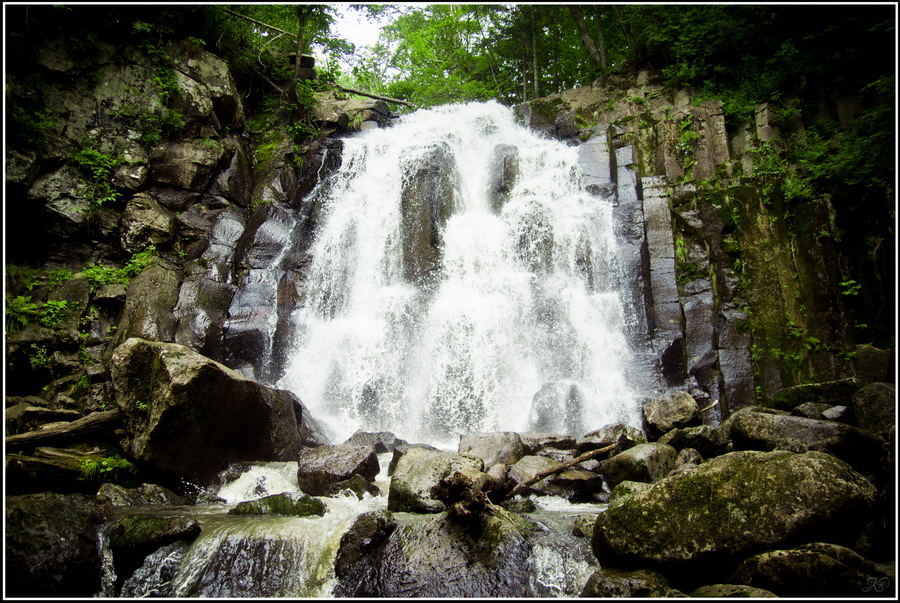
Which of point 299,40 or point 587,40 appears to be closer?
point 299,40

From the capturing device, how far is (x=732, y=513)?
3.59 m

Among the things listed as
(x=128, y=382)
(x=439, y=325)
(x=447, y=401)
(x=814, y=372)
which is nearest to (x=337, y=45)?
(x=439, y=325)

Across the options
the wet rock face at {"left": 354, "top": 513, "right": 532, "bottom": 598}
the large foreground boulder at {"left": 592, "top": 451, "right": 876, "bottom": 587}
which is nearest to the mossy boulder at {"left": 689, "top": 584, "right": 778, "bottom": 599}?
the large foreground boulder at {"left": 592, "top": 451, "right": 876, "bottom": 587}

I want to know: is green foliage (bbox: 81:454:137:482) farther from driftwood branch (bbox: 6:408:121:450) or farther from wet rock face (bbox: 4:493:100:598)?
wet rock face (bbox: 4:493:100:598)

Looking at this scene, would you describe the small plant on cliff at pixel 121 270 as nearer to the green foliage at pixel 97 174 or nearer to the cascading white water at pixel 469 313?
the green foliage at pixel 97 174

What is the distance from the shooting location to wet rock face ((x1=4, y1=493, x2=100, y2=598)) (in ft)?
12.8

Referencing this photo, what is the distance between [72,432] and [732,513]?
7765 mm

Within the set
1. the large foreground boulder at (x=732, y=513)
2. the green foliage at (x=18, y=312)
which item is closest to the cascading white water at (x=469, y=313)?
the green foliage at (x=18, y=312)

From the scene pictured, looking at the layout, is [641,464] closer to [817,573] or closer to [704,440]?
[704,440]

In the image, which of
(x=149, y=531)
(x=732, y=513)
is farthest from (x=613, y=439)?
(x=149, y=531)

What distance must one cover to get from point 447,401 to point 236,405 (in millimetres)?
4682

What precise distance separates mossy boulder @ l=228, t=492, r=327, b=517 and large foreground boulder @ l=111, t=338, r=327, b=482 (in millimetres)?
1565

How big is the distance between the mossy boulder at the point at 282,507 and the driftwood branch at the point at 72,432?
2.79 metres

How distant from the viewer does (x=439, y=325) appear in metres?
11.7
